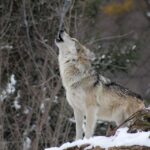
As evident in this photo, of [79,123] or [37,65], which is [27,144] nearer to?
[37,65]

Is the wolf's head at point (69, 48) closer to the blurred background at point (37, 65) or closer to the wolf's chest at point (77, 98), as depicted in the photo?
the wolf's chest at point (77, 98)

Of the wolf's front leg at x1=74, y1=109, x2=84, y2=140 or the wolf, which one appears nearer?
the wolf's front leg at x1=74, y1=109, x2=84, y2=140

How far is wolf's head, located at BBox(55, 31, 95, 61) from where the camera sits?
1134cm

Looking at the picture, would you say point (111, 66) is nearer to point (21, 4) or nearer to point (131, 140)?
point (21, 4)

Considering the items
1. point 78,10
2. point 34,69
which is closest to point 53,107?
point 34,69

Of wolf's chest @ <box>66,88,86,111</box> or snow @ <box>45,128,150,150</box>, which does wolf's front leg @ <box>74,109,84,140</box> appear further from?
snow @ <box>45,128,150,150</box>

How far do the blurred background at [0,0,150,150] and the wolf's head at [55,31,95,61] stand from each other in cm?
459

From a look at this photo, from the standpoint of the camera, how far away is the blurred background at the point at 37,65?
657 inches

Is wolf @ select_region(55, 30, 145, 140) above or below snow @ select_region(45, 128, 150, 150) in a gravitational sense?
above

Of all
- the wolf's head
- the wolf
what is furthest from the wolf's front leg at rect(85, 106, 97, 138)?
the wolf's head

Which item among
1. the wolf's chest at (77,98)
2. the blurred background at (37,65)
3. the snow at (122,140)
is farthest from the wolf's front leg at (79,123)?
the blurred background at (37,65)

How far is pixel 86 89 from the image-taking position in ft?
37.2

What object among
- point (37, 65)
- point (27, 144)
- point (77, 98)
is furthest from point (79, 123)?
point (37, 65)

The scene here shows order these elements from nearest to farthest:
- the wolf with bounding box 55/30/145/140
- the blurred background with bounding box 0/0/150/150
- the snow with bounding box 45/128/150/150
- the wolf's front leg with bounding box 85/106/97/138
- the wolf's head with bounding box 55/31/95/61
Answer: the snow with bounding box 45/128/150/150, the wolf's front leg with bounding box 85/106/97/138, the wolf with bounding box 55/30/145/140, the wolf's head with bounding box 55/31/95/61, the blurred background with bounding box 0/0/150/150
